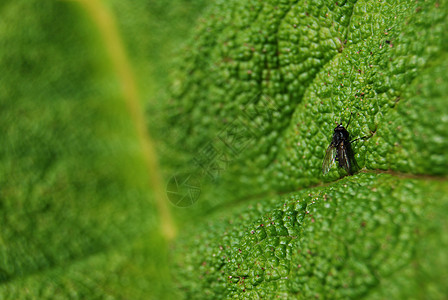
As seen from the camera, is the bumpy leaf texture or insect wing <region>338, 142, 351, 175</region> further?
insect wing <region>338, 142, 351, 175</region>

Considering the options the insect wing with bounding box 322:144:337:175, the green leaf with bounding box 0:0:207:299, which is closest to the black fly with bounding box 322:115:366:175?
the insect wing with bounding box 322:144:337:175

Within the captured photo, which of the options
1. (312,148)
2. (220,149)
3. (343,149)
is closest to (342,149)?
(343,149)

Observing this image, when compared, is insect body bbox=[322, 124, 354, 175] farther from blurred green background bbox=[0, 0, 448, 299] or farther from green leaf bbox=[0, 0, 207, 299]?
green leaf bbox=[0, 0, 207, 299]

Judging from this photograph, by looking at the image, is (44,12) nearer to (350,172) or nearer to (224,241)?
(224,241)

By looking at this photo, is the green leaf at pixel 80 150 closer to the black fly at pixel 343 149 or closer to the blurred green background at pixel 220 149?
the blurred green background at pixel 220 149

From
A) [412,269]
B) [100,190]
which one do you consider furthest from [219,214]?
[412,269]

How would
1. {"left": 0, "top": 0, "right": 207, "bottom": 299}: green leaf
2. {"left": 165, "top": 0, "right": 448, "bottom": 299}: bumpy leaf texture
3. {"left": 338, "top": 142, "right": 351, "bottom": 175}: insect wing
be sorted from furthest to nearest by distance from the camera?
{"left": 0, "top": 0, "right": 207, "bottom": 299}: green leaf → {"left": 338, "top": 142, "right": 351, "bottom": 175}: insect wing → {"left": 165, "top": 0, "right": 448, "bottom": 299}: bumpy leaf texture

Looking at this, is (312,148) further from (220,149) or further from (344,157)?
(220,149)
